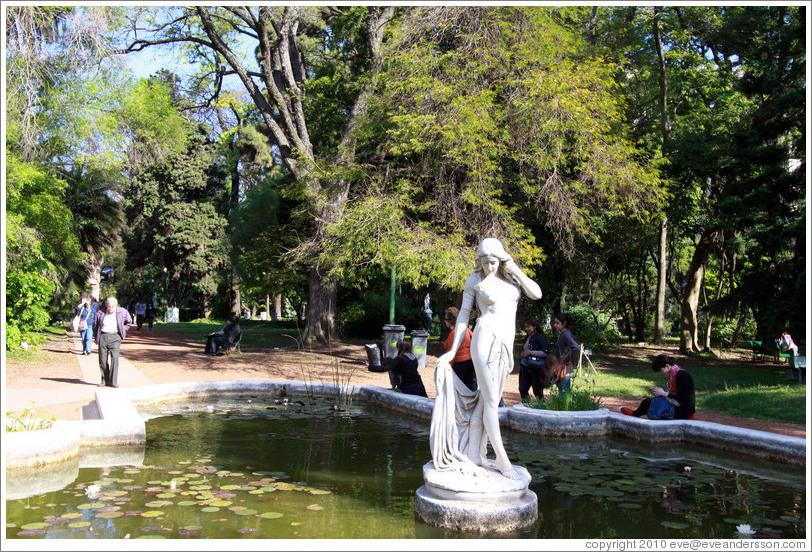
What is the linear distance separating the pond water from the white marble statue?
625 mm

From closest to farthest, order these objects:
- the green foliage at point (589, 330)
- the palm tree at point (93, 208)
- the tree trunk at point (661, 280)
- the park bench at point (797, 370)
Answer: the park bench at point (797, 370), the green foliage at point (589, 330), the tree trunk at point (661, 280), the palm tree at point (93, 208)

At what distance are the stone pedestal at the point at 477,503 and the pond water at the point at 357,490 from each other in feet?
0.33

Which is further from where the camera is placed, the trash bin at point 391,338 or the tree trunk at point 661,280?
the tree trunk at point 661,280

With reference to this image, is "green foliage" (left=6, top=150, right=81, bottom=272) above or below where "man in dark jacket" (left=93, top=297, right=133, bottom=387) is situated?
above

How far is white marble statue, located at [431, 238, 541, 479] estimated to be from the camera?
544 cm

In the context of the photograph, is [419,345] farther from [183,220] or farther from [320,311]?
[183,220]

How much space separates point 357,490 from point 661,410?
431cm

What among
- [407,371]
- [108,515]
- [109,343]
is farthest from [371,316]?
[108,515]

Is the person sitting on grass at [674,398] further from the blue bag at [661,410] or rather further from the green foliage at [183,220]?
the green foliage at [183,220]

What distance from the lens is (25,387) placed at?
1207cm

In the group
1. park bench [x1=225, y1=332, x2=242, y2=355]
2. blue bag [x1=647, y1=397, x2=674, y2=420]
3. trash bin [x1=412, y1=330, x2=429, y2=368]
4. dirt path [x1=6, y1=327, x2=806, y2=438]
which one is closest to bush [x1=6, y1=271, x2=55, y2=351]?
dirt path [x1=6, y1=327, x2=806, y2=438]

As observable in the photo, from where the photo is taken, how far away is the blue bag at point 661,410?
852cm

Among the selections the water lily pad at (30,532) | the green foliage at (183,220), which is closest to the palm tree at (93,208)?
the green foliage at (183,220)

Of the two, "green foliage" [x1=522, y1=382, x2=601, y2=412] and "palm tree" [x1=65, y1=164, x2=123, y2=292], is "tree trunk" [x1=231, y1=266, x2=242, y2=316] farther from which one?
"green foliage" [x1=522, y1=382, x2=601, y2=412]
